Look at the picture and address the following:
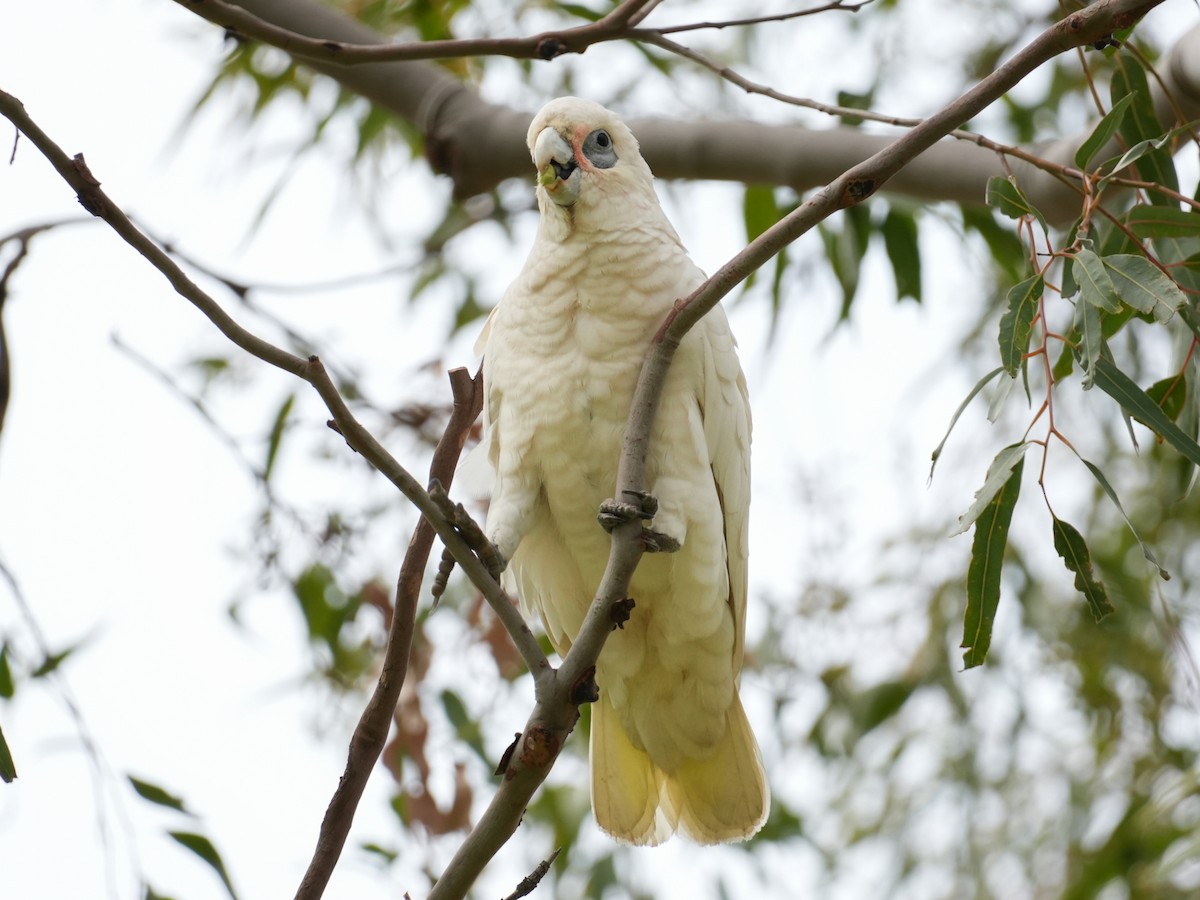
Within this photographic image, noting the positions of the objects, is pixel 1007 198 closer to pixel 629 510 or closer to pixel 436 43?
pixel 629 510

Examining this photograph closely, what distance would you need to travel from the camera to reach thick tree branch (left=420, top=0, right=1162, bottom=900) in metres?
1.05

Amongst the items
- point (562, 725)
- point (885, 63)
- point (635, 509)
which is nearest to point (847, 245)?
point (885, 63)

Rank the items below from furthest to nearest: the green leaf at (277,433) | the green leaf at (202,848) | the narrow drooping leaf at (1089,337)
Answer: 1. the green leaf at (277,433)
2. the green leaf at (202,848)
3. the narrow drooping leaf at (1089,337)

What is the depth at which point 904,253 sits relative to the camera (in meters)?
2.54

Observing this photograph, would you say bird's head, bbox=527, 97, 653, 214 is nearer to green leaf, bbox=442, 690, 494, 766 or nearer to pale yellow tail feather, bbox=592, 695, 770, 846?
pale yellow tail feather, bbox=592, 695, 770, 846

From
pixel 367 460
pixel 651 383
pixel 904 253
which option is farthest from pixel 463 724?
pixel 367 460

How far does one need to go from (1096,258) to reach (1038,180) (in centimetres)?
85

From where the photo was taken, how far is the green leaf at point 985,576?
1284mm

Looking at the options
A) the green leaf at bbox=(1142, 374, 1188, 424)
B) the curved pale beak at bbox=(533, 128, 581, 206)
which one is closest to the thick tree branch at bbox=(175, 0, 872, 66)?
the curved pale beak at bbox=(533, 128, 581, 206)

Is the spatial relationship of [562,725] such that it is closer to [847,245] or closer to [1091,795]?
[847,245]

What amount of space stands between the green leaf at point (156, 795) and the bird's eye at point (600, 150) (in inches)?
39.0

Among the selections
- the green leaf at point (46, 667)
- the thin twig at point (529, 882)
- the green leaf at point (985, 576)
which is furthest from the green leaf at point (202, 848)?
the green leaf at point (985, 576)

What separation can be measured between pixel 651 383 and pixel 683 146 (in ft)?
3.47

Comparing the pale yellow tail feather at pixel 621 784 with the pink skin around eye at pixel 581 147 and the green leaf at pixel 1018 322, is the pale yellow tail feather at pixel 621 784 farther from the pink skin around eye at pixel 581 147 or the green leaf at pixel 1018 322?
the green leaf at pixel 1018 322
